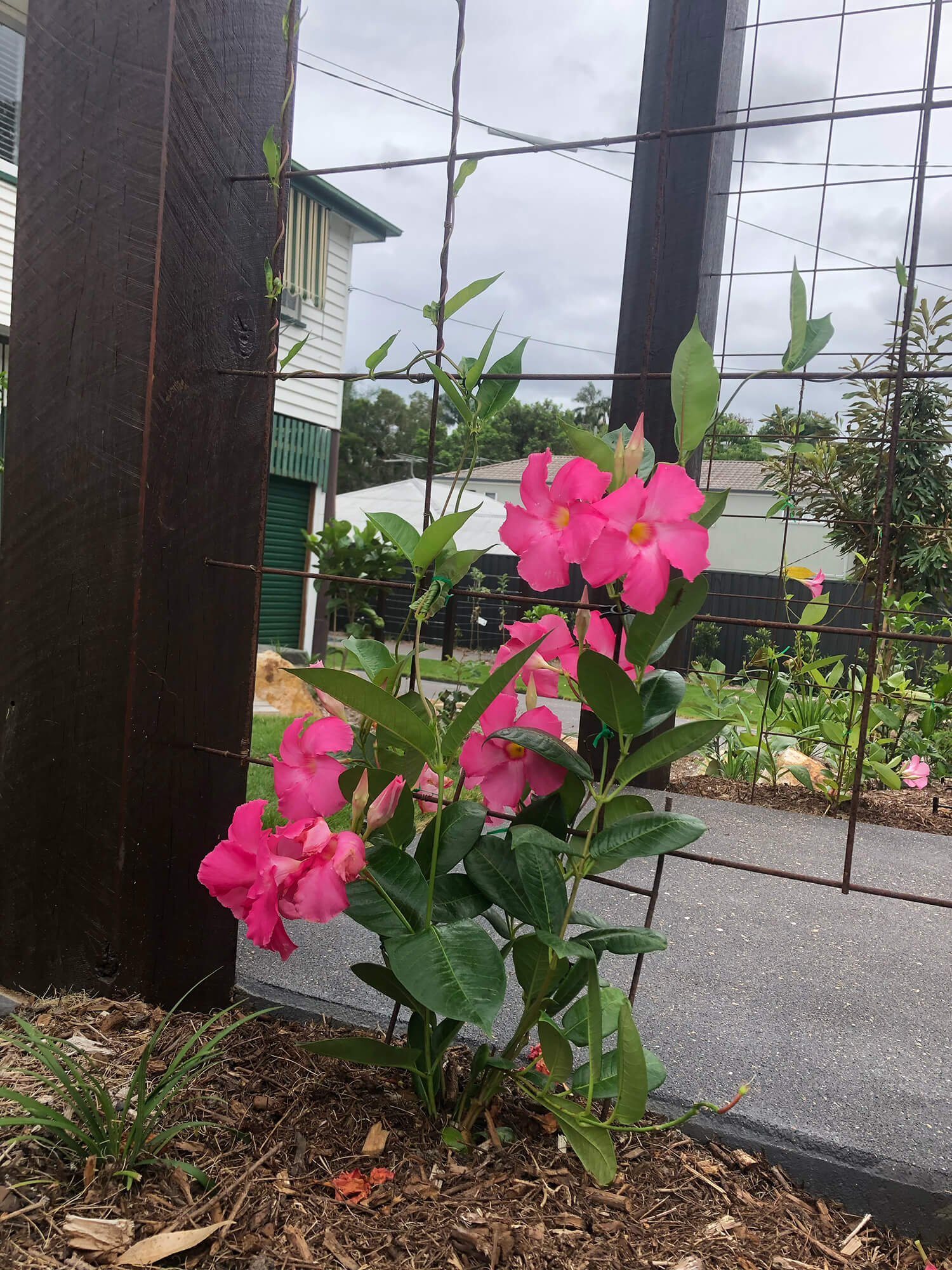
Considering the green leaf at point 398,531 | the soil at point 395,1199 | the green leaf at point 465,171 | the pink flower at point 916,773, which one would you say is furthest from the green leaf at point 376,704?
the pink flower at point 916,773

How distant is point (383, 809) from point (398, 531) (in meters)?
0.36

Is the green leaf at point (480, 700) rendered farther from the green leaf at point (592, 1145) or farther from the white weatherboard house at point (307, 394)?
the white weatherboard house at point (307, 394)

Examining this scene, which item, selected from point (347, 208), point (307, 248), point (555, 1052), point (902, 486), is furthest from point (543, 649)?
point (347, 208)

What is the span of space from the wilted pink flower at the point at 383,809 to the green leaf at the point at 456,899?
16cm

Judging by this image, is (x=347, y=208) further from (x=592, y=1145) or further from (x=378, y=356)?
(x=592, y=1145)

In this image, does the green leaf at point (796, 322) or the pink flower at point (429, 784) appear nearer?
the green leaf at point (796, 322)

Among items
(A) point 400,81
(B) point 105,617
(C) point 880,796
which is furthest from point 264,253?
(A) point 400,81

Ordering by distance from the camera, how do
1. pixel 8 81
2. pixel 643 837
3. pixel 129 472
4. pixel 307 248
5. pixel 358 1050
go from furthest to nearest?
pixel 307 248 < pixel 8 81 < pixel 129 472 < pixel 358 1050 < pixel 643 837

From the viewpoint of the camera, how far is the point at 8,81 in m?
7.39

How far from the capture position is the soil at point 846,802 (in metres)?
4.08

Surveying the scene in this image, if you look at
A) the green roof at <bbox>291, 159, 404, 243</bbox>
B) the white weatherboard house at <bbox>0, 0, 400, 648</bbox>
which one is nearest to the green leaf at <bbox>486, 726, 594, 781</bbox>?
the white weatherboard house at <bbox>0, 0, 400, 648</bbox>

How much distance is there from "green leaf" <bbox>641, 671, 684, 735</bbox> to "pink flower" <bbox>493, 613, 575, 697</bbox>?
4.0 inches

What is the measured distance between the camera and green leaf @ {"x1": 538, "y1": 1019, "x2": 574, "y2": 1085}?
1021mm

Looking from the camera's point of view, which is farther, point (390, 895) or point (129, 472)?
point (129, 472)
